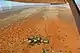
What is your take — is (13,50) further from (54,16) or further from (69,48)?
(54,16)

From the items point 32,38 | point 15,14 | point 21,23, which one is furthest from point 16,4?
point 32,38

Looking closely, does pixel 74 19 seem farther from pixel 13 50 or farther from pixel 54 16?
pixel 13 50

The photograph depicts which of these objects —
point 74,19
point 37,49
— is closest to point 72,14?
point 74,19

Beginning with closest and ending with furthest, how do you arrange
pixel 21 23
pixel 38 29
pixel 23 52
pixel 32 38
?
pixel 23 52 → pixel 32 38 → pixel 38 29 → pixel 21 23

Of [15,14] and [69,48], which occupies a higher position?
[15,14]

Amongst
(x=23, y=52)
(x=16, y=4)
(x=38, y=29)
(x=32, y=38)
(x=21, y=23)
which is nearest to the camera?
(x=23, y=52)

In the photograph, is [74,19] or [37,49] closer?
[37,49]
